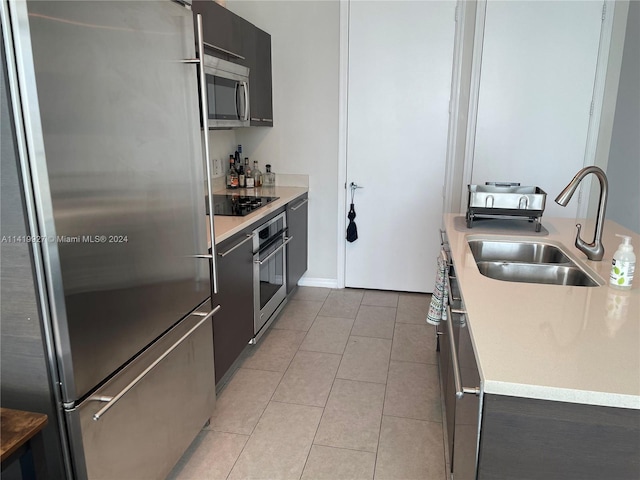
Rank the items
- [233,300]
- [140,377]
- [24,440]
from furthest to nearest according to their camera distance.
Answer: [233,300] < [140,377] < [24,440]

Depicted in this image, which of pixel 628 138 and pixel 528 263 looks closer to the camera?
pixel 528 263

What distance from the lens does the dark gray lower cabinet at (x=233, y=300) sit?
228 centimetres

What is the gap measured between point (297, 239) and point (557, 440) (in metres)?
2.84

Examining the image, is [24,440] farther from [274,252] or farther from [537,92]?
[537,92]

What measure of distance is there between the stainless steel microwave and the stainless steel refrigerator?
0.79m

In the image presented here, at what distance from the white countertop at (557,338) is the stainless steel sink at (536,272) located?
0.08 metres

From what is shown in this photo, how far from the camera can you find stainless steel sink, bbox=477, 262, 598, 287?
1818 mm

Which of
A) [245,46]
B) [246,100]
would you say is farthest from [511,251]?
[245,46]

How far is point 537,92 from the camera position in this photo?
3377mm

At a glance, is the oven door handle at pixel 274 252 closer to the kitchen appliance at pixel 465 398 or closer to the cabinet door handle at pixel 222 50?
the cabinet door handle at pixel 222 50

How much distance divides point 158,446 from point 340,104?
111 inches

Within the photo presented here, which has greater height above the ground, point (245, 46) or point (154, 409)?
point (245, 46)

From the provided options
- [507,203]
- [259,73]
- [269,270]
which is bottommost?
[269,270]

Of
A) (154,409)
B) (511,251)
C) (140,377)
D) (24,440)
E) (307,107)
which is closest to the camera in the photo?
(24,440)
